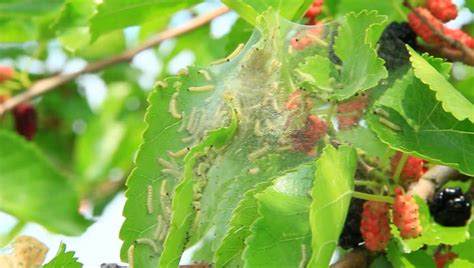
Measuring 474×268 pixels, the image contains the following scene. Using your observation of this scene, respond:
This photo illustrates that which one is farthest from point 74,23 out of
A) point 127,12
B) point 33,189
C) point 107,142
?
point 107,142

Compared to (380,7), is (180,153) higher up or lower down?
higher up

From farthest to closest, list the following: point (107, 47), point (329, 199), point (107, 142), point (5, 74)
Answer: point (107, 142), point (107, 47), point (5, 74), point (329, 199)

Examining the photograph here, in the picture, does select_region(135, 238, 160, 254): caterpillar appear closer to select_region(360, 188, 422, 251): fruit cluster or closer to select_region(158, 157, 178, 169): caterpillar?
select_region(158, 157, 178, 169): caterpillar

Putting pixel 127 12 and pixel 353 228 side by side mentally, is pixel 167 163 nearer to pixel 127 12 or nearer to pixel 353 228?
pixel 353 228

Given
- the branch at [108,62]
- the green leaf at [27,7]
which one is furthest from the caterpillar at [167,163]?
the branch at [108,62]

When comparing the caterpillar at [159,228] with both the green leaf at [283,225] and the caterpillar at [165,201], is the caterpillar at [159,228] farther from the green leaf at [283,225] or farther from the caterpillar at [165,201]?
the green leaf at [283,225]

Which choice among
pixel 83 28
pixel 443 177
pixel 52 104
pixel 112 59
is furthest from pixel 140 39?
pixel 443 177
